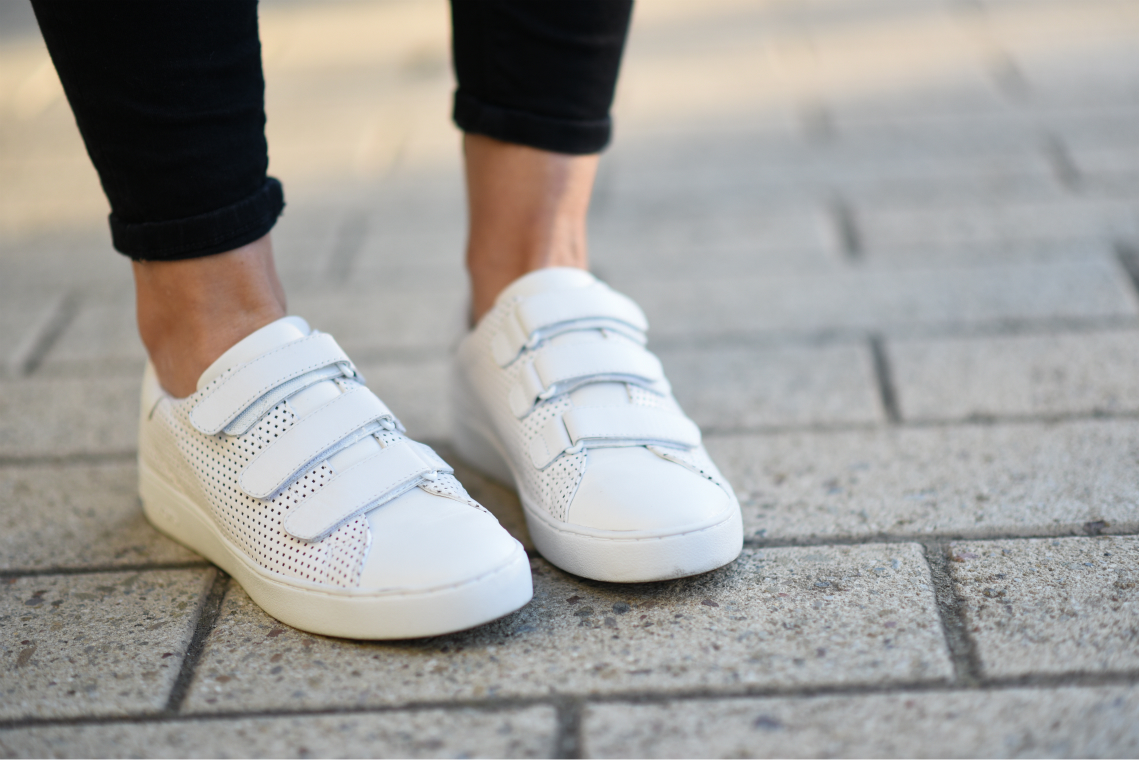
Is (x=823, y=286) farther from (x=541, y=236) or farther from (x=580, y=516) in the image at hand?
(x=580, y=516)

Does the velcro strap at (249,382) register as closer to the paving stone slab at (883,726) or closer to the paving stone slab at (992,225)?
the paving stone slab at (883,726)

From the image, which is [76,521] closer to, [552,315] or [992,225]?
[552,315]

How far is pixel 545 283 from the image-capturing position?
0.96 metres

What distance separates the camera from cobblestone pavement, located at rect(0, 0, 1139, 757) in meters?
0.71

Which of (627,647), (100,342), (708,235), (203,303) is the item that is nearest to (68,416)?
(100,342)

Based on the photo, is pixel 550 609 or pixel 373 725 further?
pixel 550 609

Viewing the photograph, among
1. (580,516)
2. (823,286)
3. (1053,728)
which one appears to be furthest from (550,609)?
(823,286)

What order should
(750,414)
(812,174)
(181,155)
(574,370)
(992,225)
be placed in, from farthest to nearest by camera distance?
(812,174) < (992,225) < (750,414) < (574,370) < (181,155)

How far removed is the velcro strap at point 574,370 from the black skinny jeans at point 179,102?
0.88 feet

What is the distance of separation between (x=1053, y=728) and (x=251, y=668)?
58 cm

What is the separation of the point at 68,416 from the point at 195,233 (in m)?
0.54

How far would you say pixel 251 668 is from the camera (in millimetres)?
765

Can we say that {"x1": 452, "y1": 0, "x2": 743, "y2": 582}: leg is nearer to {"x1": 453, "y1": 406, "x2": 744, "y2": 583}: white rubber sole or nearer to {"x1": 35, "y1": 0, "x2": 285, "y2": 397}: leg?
{"x1": 453, "y1": 406, "x2": 744, "y2": 583}: white rubber sole

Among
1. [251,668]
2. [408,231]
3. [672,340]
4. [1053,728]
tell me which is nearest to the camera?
[1053,728]
